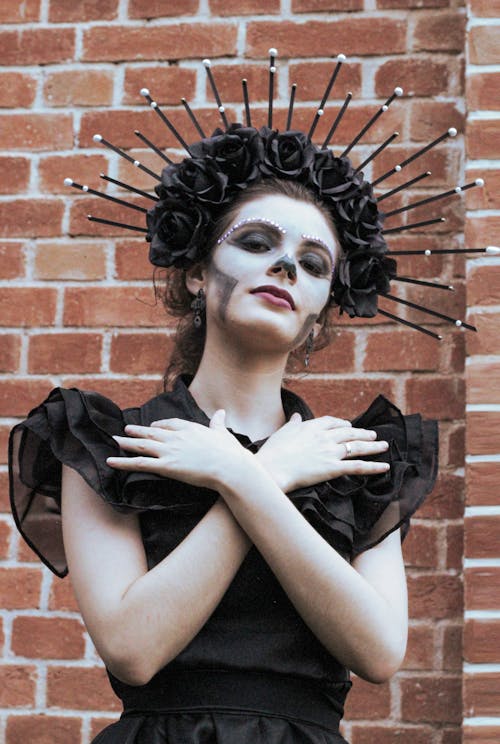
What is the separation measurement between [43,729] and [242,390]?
975 mm

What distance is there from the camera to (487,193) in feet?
8.66

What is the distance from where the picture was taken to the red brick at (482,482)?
2.51 m

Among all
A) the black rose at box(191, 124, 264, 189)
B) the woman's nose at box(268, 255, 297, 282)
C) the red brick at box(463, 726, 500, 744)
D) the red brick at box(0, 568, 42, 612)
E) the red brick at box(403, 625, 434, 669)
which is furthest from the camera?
the red brick at box(0, 568, 42, 612)

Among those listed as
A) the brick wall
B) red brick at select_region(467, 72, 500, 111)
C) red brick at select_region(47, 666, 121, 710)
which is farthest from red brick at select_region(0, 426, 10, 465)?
red brick at select_region(467, 72, 500, 111)

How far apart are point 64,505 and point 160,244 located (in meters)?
0.49

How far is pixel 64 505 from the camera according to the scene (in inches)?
79.9

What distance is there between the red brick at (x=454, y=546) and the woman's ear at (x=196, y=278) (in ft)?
2.67

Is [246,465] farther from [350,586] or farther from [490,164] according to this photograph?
[490,164]

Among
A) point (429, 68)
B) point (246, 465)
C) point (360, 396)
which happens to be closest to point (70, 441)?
point (246, 465)

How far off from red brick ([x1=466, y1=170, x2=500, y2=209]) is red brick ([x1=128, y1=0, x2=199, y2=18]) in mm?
828

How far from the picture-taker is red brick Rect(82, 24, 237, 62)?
117 inches

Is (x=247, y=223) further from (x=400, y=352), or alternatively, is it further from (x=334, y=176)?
(x=400, y=352)

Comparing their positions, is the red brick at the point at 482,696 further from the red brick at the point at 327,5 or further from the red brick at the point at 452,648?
the red brick at the point at 327,5

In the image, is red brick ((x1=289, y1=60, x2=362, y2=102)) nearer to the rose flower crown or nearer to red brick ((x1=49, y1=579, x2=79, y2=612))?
the rose flower crown
